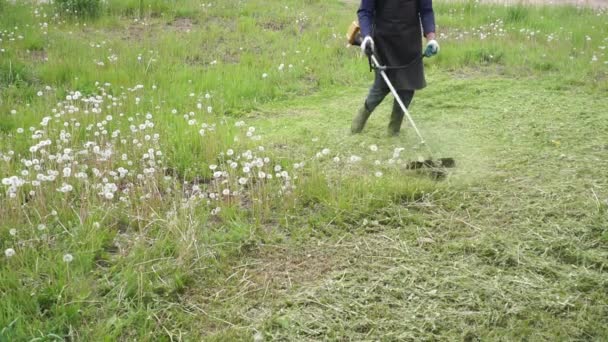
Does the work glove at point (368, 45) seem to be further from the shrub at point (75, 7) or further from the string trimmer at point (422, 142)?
the shrub at point (75, 7)

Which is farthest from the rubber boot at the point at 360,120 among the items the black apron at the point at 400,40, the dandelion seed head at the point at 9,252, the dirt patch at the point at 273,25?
the dirt patch at the point at 273,25

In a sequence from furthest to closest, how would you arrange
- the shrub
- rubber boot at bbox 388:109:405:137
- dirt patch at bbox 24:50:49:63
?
the shrub
dirt patch at bbox 24:50:49:63
rubber boot at bbox 388:109:405:137

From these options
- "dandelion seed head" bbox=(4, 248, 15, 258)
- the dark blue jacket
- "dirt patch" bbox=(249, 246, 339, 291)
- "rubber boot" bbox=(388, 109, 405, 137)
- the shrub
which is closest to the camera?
"dandelion seed head" bbox=(4, 248, 15, 258)

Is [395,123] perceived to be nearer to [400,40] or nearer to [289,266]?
[400,40]

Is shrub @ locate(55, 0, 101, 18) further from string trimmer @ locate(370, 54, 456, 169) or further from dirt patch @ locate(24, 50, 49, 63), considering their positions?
string trimmer @ locate(370, 54, 456, 169)

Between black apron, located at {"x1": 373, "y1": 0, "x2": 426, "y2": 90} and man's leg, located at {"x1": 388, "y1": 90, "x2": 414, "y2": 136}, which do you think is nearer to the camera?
black apron, located at {"x1": 373, "y1": 0, "x2": 426, "y2": 90}

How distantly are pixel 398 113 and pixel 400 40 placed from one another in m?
0.72

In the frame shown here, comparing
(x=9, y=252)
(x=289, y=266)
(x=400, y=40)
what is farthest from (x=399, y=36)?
(x=9, y=252)

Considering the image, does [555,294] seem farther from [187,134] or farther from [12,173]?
[12,173]

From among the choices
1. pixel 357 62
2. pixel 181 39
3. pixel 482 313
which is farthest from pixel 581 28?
pixel 482 313

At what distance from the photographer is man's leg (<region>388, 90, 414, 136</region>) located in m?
5.10

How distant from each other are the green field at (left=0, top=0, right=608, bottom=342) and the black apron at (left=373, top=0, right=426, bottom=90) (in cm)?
63

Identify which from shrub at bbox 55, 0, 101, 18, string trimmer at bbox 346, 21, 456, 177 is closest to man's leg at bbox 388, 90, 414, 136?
string trimmer at bbox 346, 21, 456, 177

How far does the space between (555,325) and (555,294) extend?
26cm
